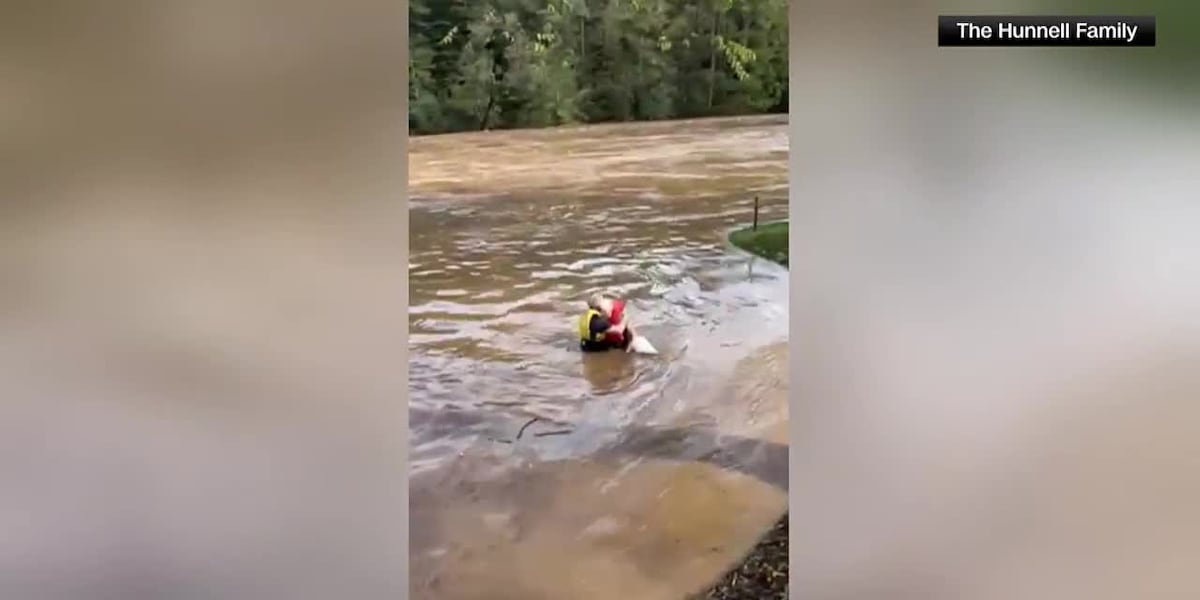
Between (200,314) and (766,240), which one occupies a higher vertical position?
(766,240)

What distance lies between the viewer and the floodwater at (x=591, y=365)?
72.2 inches

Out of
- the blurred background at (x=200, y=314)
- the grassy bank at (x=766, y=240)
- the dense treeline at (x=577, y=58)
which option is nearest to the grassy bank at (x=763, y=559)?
the grassy bank at (x=766, y=240)

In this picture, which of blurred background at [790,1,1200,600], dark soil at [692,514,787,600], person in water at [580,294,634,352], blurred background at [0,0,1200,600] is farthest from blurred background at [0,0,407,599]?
blurred background at [790,1,1200,600]

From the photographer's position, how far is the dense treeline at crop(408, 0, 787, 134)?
185 centimetres

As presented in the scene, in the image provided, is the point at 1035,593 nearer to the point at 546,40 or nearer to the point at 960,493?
A: the point at 960,493

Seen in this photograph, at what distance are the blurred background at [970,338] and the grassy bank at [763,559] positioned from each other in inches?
1.3

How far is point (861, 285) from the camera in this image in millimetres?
1840

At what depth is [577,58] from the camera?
1869mm

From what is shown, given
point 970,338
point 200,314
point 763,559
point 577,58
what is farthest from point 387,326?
point 970,338

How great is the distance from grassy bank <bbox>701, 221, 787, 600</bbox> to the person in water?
0.22 meters

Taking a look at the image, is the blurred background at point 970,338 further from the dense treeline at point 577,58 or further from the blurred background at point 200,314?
the blurred background at point 200,314

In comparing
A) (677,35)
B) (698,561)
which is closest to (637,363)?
(698,561)

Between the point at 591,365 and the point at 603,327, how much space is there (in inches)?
2.5

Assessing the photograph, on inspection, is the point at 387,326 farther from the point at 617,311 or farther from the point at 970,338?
the point at 970,338
